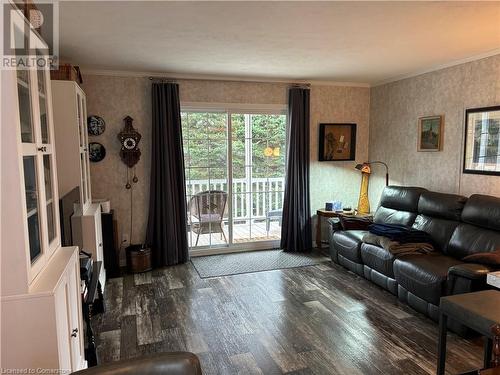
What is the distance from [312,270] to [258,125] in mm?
2130

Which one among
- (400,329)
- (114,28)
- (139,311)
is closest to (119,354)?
(139,311)

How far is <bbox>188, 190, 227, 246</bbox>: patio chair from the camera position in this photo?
4.90m

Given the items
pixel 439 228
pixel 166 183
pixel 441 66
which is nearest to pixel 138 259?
pixel 166 183

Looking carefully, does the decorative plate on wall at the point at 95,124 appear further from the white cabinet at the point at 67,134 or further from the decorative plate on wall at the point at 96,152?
the white cabinet at the point at 67,134

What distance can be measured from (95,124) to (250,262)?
8.49 ft

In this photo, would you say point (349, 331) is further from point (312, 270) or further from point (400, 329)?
point (312, 270)

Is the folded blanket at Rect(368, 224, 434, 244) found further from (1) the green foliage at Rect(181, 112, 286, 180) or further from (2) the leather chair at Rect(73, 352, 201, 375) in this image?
(2) the leather chair at Rect(73, 352, 201, 375)

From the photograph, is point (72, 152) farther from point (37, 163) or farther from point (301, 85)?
point (301, 85)

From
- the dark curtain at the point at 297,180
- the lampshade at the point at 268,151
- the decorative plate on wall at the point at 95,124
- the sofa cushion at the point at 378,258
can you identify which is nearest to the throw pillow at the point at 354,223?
the sofa cushion at the point at 378,258

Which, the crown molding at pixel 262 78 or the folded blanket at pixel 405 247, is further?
the crown molding at pixel 262 78

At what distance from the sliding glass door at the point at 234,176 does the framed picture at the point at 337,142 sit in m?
0.59

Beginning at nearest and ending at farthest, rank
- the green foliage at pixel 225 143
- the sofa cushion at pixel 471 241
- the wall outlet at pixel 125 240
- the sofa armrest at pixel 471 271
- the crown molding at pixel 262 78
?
the sofa armrest at pixel 471 271, the sofa cushion at pixel 471 241, the crown molding at pixel 262 78, the wall outlet at pixel 125 240, the green foliage at pixel 225 143

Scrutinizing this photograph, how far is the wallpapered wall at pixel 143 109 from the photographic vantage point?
4.34 meters

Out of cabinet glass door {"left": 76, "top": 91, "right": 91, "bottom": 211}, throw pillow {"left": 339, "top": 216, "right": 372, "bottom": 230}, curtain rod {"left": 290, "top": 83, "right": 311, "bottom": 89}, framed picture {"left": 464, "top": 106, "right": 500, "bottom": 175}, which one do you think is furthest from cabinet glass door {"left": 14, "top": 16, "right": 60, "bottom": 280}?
framed picture {"left": 464, "top": 106, "right": 500, "bottom": 175}
